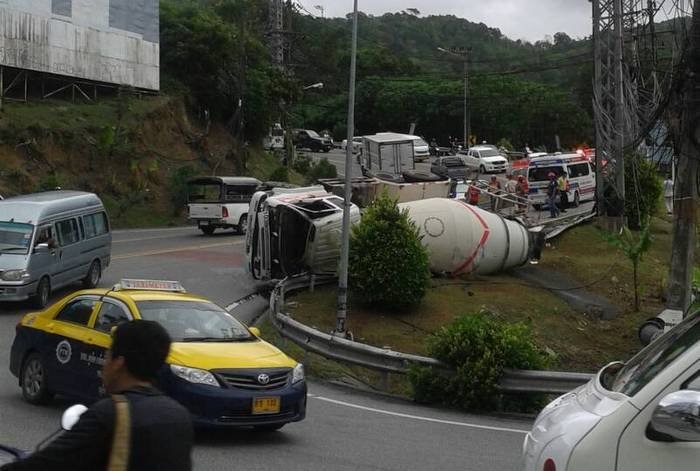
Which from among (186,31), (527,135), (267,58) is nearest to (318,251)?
(186,31)

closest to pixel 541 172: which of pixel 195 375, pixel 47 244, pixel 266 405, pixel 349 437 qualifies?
pixel 47 244

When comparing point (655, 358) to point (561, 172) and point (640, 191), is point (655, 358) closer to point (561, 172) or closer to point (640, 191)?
point (640, 191)

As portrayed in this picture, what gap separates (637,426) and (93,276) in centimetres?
2110

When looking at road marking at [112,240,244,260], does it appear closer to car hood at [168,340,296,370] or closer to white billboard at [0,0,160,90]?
white billboard at [0,0,160,90]

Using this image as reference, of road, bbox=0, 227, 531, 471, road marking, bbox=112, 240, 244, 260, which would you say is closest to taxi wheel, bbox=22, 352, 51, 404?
road, bbox=0, 227, 531, 471

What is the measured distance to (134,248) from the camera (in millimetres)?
33938

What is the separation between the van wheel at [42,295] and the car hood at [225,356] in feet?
36.0

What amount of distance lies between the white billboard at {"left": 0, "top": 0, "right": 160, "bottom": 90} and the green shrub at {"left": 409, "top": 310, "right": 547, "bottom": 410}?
36586 millimetres

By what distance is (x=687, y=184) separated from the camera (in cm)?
1920

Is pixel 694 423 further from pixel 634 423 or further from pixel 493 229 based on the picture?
pixel 493 229

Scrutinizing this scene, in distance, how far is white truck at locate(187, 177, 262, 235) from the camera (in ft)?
129

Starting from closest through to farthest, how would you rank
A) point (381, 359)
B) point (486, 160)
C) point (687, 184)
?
point (381, 359) → point (687, 184) → point (486, 160)

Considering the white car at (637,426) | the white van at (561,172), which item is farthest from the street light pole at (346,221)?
the white van at (561,172)

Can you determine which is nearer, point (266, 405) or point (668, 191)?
point (266, 405)
